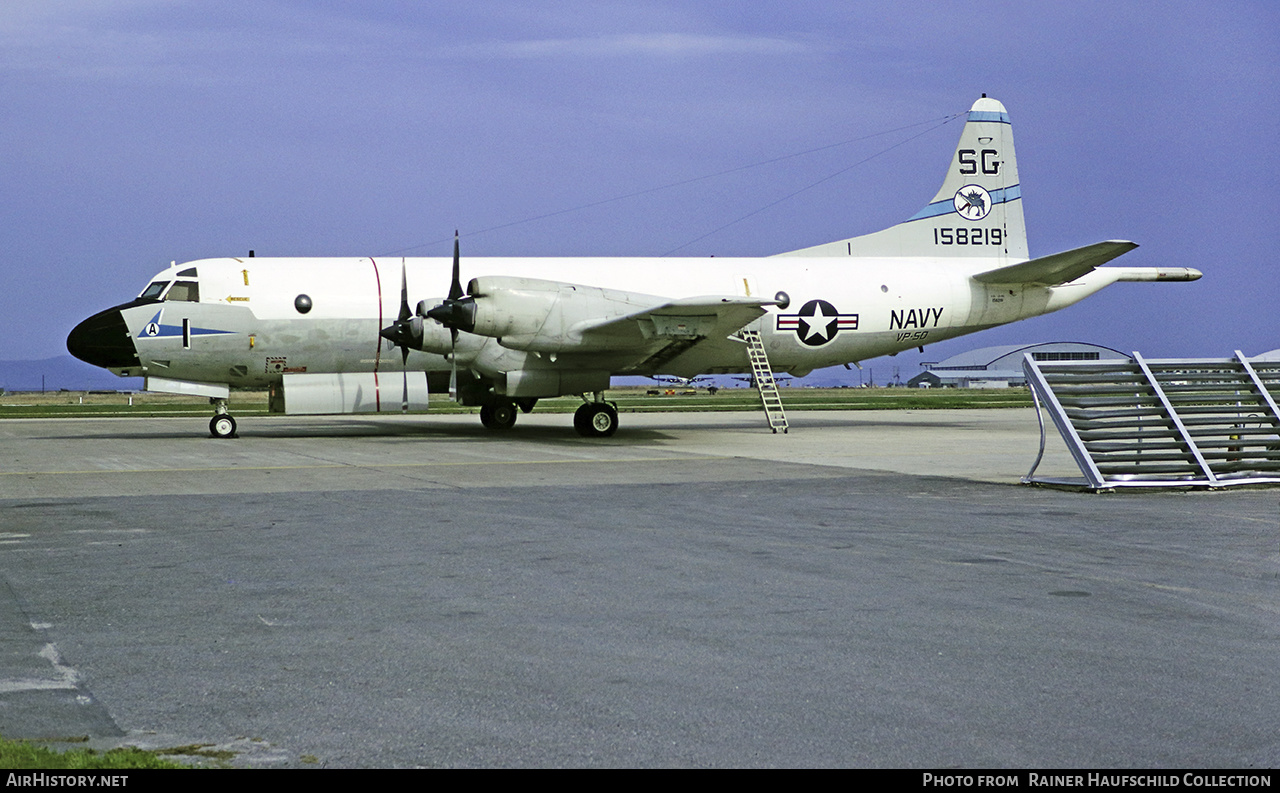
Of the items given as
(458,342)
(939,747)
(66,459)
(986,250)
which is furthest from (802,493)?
(986,250)

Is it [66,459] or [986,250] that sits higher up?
[986,250]

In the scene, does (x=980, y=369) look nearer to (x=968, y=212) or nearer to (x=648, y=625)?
(x=968, y=212)

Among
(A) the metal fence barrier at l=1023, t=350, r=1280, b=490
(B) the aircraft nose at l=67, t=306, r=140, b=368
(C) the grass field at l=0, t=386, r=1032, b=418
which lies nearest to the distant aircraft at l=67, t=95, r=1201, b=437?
(B) the aircraft nose at l=67, t=306, r=140, b=368

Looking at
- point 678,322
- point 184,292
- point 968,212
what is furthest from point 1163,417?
point 184,292

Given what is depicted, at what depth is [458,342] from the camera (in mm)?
23938

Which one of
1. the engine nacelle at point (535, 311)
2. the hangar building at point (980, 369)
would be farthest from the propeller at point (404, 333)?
the hangar building at point (980, 369)

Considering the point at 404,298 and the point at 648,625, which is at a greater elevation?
the point at 404,298

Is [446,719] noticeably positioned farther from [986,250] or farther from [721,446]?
[986,250]

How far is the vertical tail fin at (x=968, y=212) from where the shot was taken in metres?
29.2

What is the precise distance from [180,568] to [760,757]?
5.93 meters

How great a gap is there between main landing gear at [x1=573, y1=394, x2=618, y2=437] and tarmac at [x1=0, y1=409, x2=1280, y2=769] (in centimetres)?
1105

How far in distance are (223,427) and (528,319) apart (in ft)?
28.1

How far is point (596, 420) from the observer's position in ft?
83.4

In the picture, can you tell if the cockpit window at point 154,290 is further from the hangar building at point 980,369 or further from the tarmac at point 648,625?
the hangar building at point 980,369
